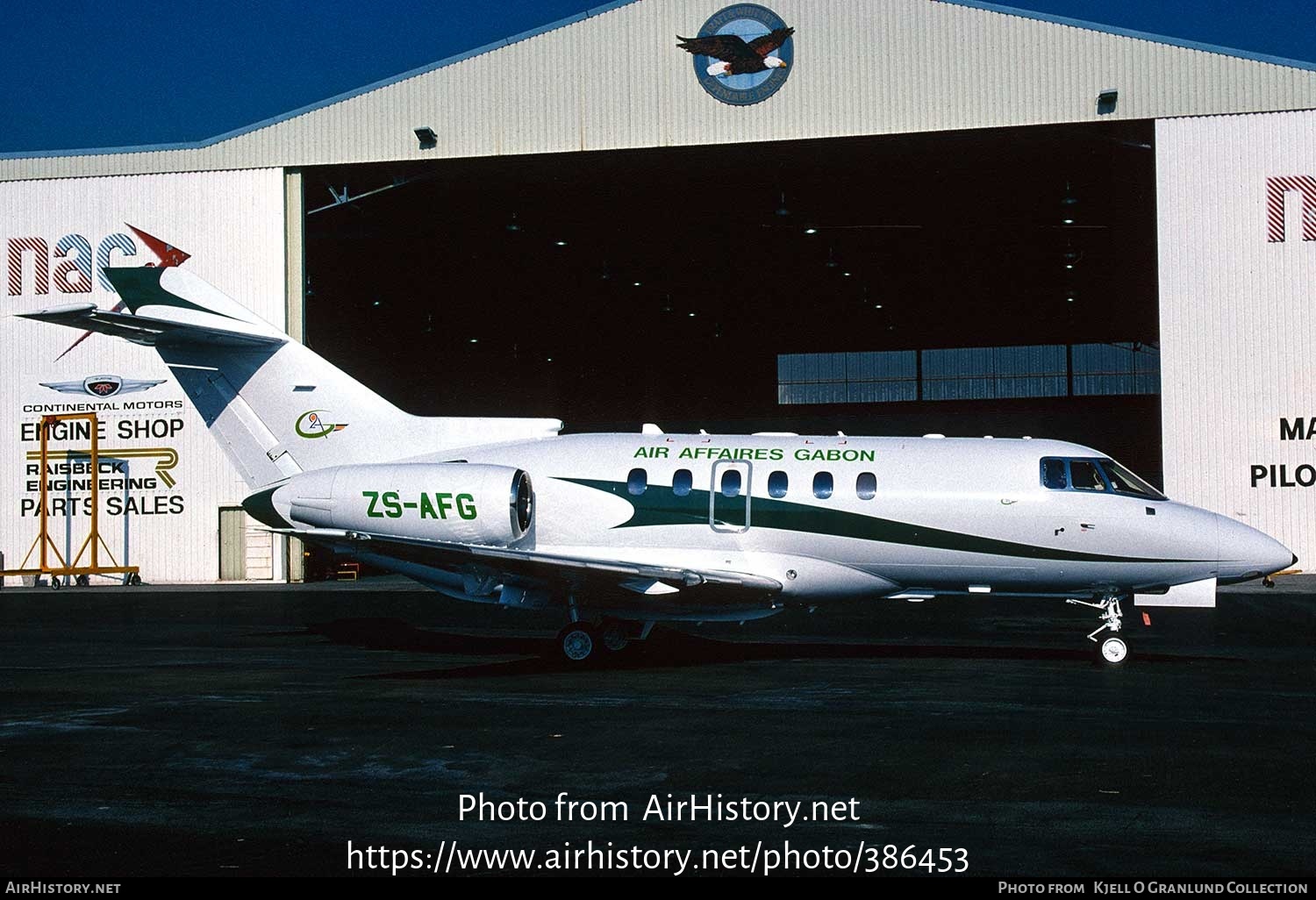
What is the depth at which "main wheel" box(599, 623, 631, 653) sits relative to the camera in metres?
16.1

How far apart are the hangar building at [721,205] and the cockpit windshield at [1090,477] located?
980 centimetres

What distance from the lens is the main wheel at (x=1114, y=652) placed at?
15352 mm

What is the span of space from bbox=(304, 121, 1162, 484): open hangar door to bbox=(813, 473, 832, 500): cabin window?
14673 millimetres

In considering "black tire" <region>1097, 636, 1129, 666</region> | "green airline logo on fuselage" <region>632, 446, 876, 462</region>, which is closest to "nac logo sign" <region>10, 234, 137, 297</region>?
"green airline logo on fuselage" <region>632, 446, 876, 462</region>

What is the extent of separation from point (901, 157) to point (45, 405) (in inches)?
914

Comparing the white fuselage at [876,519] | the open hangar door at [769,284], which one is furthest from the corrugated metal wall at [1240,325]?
the white fuselage at [876,519]

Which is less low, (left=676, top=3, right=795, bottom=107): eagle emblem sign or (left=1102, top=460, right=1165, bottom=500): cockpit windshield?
(left=676, top=3, right=795, bottom=107): eagle emblem sign

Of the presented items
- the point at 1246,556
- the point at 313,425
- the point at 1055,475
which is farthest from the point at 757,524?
the point at 313,425

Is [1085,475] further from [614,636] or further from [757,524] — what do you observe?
[614,636]

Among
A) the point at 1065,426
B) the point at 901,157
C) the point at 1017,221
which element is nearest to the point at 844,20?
the point at 901,157

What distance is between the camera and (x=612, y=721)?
1137 cm

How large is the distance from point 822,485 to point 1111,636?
4118 millimetres

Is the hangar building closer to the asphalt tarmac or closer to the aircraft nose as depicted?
the asphalt tarmac

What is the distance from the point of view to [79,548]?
110 feet
